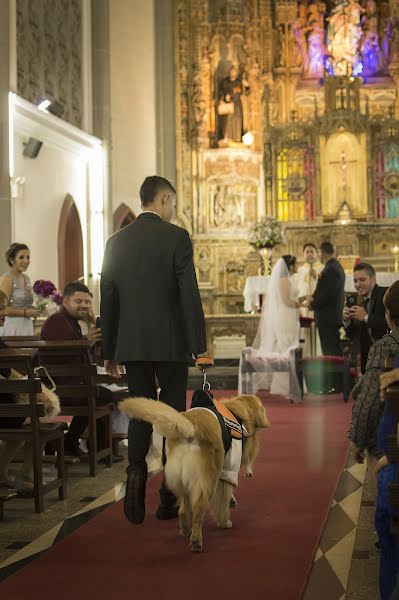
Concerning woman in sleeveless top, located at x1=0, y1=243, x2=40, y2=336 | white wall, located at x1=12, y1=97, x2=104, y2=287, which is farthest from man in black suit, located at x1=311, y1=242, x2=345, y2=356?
white wall, located at x1=12, y1=97, x2=104, y2=287

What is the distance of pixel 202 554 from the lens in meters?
4.33

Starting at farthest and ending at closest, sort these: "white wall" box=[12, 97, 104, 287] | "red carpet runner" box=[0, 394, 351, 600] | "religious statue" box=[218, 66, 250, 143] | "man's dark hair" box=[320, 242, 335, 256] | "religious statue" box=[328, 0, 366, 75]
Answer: "religious statue" box=[218, 66, 250, 143], "religious statue" box=[328, 0, 366, 75], "white wall" box=[12, 97, 104, 287], "man's dark hair" box=[320, 242, 335, 256], "red carpet runner" box=[0, 394, 351, 600]

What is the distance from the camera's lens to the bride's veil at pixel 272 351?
34.5 feet

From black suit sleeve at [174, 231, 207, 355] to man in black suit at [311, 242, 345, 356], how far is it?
6475mm

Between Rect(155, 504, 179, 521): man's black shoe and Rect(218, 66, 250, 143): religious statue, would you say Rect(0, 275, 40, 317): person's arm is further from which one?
Rect(218, 66, 250, 143): religious statue

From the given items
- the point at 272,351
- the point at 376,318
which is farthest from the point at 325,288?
the point at 376,318

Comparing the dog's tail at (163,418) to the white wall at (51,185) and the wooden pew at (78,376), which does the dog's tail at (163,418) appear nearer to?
the wooden pew at (78,376)

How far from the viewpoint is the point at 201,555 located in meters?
4.31

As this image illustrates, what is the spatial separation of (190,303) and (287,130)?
44.7ft

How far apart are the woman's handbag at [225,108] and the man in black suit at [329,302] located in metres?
7.83

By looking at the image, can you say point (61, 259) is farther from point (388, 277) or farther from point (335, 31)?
point (335, 31)

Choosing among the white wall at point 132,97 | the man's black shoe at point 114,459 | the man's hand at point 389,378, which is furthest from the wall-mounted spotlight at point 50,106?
the man's hand at point 389,378

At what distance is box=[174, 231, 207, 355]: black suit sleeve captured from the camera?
4.85 meters

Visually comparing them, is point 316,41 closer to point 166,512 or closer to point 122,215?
point 122,215
